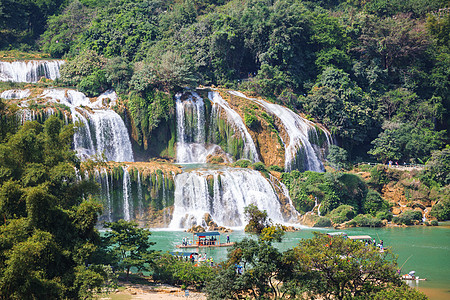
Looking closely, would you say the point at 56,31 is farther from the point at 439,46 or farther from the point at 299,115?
the point at 439,46

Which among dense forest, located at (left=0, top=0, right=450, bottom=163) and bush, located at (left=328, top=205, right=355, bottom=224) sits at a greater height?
dense forest, located at (left=0, top=0, right=450, bottom=163)

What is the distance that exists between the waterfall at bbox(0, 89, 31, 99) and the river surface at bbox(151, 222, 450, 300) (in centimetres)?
1832

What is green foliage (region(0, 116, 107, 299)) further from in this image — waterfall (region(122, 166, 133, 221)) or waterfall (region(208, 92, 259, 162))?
waterfall (region(208, 92, 259, 162))

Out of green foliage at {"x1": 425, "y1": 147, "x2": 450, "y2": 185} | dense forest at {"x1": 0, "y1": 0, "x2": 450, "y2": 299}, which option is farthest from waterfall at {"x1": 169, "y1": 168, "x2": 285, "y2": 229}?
green foliage at {"x1": 425, "y1": 147, "x2": 450, "y2": 185}

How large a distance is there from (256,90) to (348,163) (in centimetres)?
1163

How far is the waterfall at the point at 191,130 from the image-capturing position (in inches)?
1890

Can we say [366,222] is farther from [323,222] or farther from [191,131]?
[191,131]

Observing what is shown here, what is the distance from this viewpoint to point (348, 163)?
49125 mm

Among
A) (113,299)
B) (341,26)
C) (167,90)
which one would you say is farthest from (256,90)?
(113,299)

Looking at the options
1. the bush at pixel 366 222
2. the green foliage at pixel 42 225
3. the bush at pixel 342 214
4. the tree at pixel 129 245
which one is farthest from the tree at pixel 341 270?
the bush at pixel 366 222

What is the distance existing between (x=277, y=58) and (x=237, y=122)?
39.3ft

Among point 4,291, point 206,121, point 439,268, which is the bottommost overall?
point 439,268

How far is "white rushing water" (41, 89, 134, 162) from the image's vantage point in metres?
41.9

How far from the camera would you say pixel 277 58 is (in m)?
56.5
